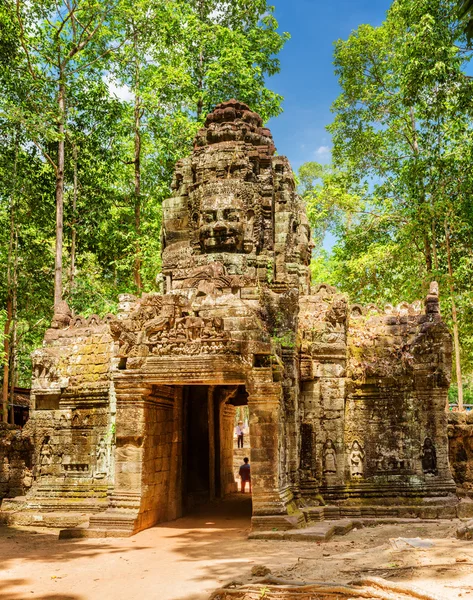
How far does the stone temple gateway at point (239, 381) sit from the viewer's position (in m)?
9.92

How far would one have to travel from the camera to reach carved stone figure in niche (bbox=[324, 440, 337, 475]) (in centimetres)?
1179

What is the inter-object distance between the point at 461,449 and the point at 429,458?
2.26 meters

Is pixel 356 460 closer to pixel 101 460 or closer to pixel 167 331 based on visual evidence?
pixel 167 331

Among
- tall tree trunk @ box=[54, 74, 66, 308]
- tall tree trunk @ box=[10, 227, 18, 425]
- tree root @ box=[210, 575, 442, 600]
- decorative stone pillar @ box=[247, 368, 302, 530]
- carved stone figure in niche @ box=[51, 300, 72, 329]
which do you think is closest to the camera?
tree root @ box=[210, 575, 442, 600]

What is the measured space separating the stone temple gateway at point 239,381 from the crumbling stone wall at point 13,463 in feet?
3.92

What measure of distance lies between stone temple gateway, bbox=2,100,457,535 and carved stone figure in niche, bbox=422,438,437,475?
0.02 meters

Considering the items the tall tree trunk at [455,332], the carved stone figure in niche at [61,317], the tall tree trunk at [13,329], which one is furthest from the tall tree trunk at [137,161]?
the tall tree trunk at [455,332]

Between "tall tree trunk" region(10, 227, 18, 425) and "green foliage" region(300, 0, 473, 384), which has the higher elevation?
"green foliage" region(300, 0, 473, 384)

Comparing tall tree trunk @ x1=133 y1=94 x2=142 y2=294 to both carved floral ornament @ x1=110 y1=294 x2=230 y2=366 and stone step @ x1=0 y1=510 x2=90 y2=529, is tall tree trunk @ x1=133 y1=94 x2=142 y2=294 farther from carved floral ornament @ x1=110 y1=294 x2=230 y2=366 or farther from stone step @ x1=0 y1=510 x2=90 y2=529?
carved floral ornament @ x1=110 y1=294 x2=230 y2=366

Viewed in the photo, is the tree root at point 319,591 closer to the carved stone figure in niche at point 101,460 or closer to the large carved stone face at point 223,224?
the carved stone figure in niche at point 101,460

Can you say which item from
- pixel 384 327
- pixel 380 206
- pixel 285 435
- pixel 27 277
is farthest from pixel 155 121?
pixel 285 435

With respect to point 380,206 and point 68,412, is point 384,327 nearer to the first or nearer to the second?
point 68,412

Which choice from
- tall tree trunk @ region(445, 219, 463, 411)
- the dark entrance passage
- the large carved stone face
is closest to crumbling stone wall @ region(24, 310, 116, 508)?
the dark entrance passage

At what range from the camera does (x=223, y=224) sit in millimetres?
12961
